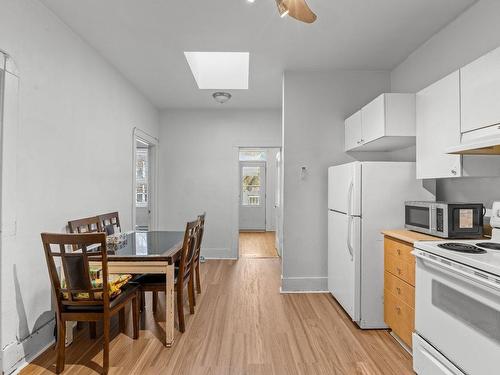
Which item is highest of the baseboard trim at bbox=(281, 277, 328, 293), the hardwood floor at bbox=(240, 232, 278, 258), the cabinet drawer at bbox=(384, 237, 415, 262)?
the cabinet drawer at bbox=(384, 237, 415, 262)

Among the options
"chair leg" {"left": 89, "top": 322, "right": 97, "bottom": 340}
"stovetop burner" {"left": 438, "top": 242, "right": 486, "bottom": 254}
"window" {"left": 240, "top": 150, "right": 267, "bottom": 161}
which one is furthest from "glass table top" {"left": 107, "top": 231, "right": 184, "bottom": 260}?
"window" {"left": 240, "top": 150, "right": 267, "bottom": 161}

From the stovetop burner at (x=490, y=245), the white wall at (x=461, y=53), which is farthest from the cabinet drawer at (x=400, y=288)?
the white wall at (x=461, y=53)

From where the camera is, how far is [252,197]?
8828 millimetres

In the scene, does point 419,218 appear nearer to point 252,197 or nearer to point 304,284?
point 304,284

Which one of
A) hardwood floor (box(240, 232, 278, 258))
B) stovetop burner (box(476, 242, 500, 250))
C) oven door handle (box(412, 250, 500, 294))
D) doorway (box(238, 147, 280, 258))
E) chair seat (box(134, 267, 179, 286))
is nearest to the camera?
oven door handle (box(412, 250, 500, 294))

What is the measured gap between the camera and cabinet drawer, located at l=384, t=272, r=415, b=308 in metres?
2.20

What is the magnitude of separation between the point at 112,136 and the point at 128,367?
247 centimetres

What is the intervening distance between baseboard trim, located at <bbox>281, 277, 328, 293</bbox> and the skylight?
265 centimetres

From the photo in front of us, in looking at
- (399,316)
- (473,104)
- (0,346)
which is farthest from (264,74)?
(0,346)

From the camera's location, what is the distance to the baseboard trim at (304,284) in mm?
3600

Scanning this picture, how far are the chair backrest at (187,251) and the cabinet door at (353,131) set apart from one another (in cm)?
192

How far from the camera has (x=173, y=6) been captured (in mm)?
2404

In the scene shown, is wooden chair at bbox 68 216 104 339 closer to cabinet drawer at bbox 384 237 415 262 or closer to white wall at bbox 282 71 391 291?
white wall at bbox 282 71 391 291

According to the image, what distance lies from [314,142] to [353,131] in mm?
482
